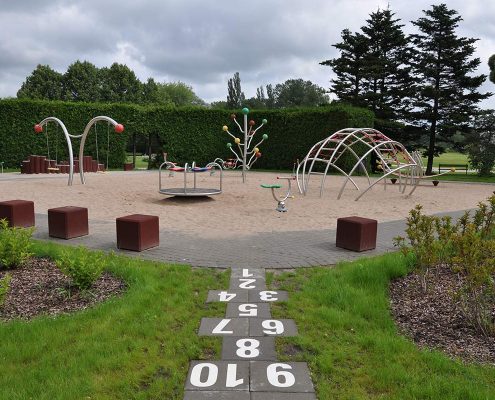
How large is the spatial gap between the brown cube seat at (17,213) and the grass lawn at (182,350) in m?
4.28

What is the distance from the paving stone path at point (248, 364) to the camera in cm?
286

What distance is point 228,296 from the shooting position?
15.4 ft

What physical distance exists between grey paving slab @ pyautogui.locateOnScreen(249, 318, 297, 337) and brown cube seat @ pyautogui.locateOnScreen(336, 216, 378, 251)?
3.13 m

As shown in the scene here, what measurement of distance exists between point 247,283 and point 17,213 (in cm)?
524

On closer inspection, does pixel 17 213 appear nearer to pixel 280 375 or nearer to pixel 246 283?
pixel 246 283

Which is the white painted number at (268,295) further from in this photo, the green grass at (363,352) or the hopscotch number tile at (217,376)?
the hopscotch number tile at (217,376)

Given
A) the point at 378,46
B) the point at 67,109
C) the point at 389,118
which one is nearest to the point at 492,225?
the point at 67,109

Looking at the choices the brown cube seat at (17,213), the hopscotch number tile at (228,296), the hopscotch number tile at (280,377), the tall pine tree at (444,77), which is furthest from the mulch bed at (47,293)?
the tall pine tree at (444,77)

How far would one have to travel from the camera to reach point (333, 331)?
3832 mm

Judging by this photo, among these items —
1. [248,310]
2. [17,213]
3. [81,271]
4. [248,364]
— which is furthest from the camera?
[17,213]

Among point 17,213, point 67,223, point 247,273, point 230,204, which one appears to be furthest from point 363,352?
point 230,204

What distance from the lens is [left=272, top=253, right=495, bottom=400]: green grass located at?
290 centimetres

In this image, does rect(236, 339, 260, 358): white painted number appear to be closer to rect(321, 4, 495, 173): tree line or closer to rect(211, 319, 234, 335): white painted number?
rect(211, 319, 234, 335): white painted number

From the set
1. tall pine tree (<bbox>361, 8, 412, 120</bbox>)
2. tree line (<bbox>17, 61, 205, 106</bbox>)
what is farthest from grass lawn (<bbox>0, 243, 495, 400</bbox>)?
tree line (<bbox>17, 61, 205, 106</bbox>)
